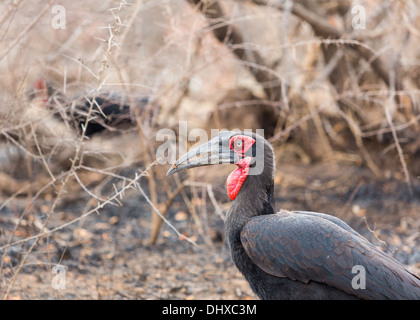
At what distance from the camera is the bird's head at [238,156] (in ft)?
10.4

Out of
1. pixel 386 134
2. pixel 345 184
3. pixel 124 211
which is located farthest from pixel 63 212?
pixel 386 134

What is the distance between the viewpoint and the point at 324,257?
2865 mm

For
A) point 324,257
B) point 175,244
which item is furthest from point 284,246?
point 175,244

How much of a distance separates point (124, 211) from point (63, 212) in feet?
2.18

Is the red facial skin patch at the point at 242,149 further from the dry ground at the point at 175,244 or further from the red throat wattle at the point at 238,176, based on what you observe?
the dry ground at the point at 175,244

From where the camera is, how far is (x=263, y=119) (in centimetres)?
705

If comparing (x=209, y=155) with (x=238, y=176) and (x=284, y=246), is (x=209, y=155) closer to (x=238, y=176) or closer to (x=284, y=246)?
(x=238, y=176)

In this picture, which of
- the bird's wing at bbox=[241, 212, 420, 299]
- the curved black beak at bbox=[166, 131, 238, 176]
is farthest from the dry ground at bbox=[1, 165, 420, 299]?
the curved black beak at bbox=[166, 131, 238, 176]

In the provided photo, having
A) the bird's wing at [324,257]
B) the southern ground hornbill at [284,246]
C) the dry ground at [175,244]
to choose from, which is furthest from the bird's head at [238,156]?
the dry ground at [175,244]

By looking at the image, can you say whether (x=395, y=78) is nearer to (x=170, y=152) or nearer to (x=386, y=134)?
(x=386, y=134)

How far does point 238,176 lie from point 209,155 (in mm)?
256

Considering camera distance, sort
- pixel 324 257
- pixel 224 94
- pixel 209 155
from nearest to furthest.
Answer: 1. pixel 324 257
2. pixel 209 155
3. pixel 224 94

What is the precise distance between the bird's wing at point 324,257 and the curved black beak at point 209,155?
1.35 ft

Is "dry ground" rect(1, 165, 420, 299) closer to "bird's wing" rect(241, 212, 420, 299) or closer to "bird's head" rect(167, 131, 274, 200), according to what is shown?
"bird's wing" rect(241, 212, 420, 299)
